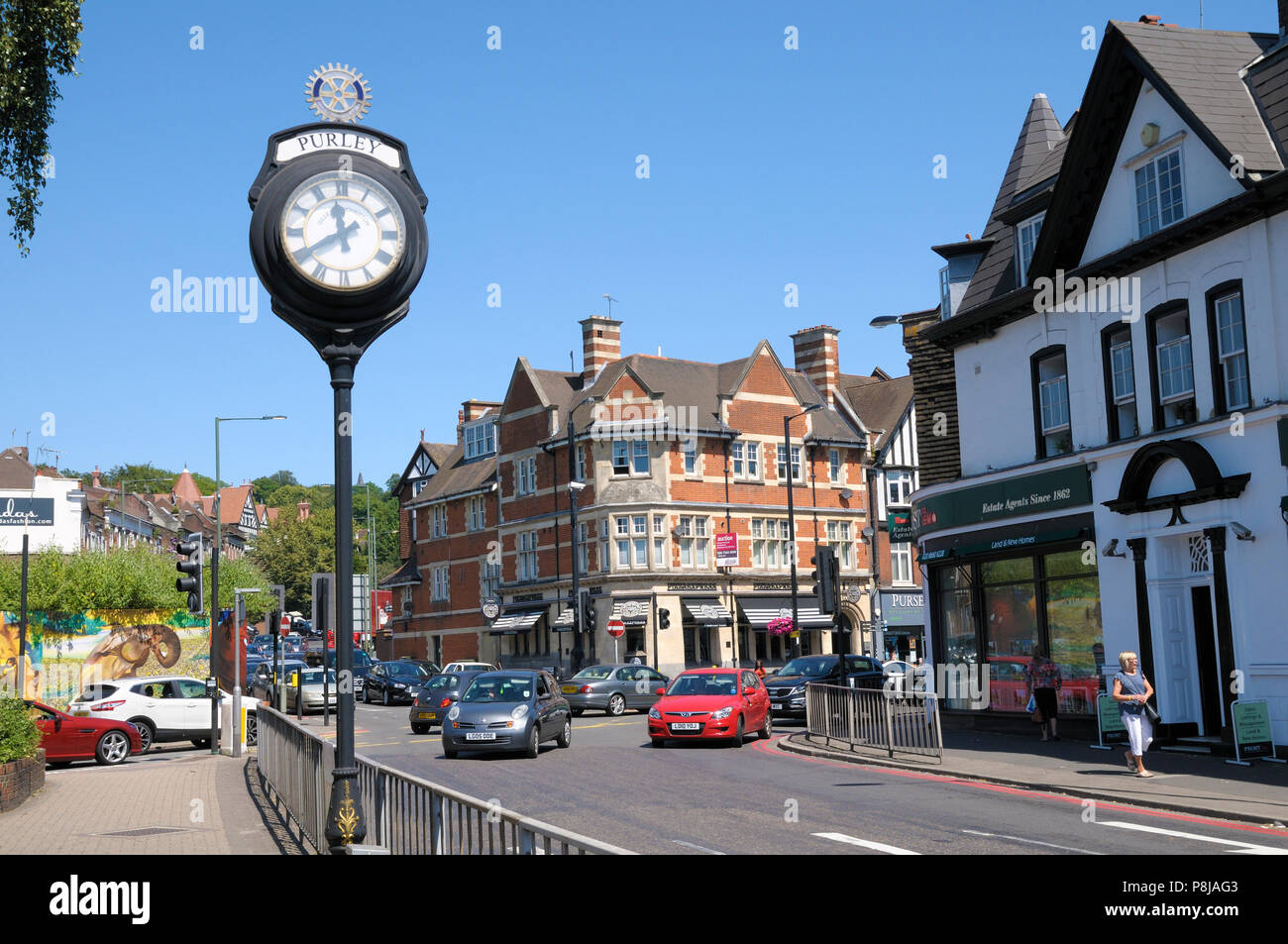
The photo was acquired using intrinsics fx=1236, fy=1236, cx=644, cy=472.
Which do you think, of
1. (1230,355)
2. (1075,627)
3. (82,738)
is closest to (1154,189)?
(1230,355)

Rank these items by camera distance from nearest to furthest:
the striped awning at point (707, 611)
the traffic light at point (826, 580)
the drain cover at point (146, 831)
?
the drain cover at point (146, 831), the traffic light at point (826, 580), the striped awning at point (707, 611)

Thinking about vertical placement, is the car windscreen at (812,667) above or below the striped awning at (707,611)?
below

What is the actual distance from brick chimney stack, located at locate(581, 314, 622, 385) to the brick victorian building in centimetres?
8

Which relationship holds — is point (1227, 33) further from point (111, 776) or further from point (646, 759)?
point (111, 776)

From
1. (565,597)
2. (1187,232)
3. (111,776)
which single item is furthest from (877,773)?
(565,597)

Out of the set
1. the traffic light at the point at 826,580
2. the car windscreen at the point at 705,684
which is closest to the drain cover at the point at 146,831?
the traffic light at the point at 826,580

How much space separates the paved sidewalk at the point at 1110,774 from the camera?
14.4 m

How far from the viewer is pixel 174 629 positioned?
Result: 40.3 metres

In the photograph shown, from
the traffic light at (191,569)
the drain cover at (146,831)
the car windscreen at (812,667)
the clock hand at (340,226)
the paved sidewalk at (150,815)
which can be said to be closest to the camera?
the clock hand at (340,226)

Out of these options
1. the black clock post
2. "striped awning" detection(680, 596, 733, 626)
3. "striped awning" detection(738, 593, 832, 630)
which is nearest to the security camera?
the black clock post

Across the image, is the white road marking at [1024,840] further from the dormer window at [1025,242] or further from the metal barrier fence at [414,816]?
the dormer window at [1025,242]

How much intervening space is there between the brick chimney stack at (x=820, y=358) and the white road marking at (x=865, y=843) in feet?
176
